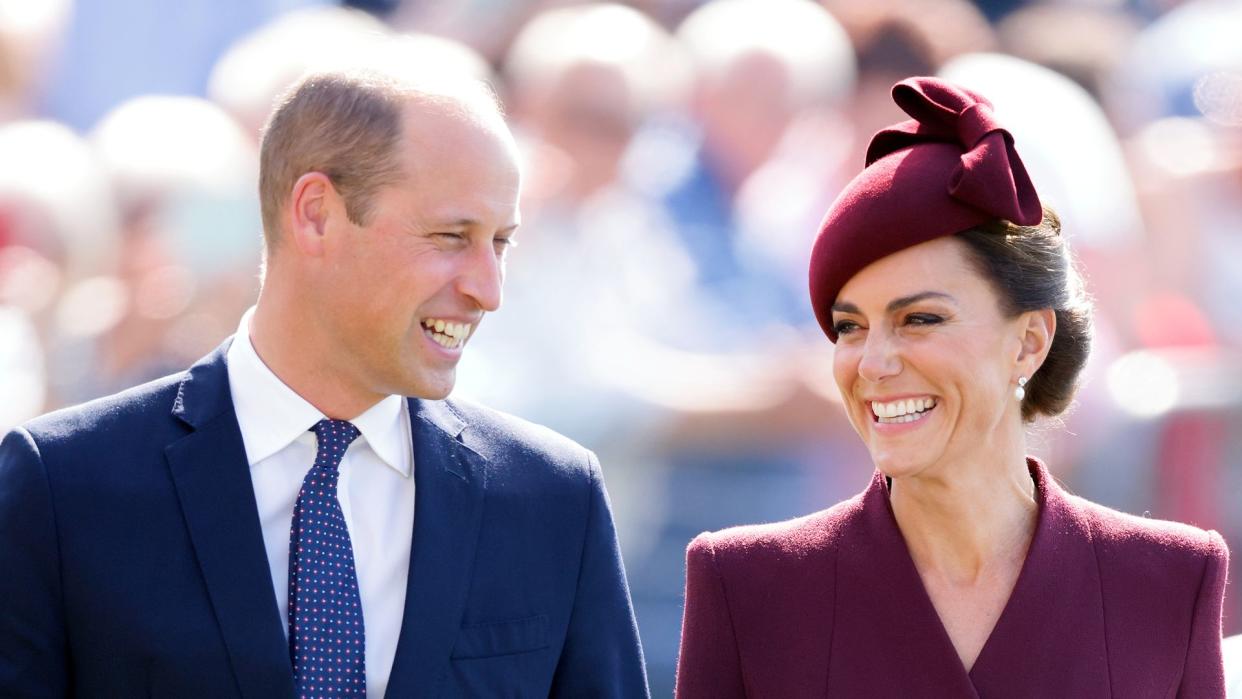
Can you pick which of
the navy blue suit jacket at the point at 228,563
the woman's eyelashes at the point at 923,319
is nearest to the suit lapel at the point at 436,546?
the navy blue suit jacket at the point at 228,563

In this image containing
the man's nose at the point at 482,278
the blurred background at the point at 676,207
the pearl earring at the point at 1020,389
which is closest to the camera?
the man's nose at the point at 482,278

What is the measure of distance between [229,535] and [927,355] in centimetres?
96

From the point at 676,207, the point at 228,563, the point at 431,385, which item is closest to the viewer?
the point at 228,563

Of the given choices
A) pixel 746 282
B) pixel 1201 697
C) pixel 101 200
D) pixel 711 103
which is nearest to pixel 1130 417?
pixel 746 282

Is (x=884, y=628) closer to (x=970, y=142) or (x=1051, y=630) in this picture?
(x=1051, y=630)

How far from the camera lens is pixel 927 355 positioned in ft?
7.50

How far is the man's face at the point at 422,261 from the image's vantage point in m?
2.27

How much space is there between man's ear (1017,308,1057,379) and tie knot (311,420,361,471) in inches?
37.2

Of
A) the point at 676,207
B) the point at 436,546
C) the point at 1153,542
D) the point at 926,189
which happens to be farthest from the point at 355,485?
the point at 676,207

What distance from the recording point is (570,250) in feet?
16.3

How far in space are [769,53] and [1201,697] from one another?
333cm

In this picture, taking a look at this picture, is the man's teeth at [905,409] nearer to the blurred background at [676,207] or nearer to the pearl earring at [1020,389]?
Result: the pearl earring at [1020,389]

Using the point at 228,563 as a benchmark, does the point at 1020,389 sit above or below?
above

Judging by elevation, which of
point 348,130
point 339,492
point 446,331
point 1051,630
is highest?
point 348,130
